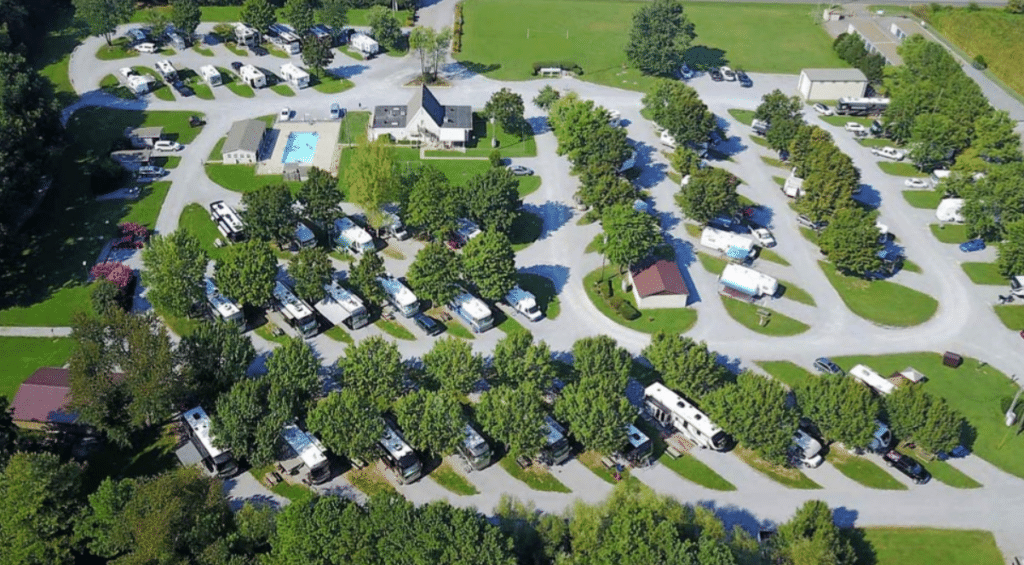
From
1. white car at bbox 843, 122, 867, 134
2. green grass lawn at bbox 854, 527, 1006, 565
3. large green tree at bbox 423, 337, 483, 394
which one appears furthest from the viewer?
white car at bbox 843, 122, 867, 134

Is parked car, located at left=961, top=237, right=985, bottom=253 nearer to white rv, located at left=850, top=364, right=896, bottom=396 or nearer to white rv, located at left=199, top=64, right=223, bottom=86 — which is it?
white rv, located at left=850, top=364, right=896, bottom=396

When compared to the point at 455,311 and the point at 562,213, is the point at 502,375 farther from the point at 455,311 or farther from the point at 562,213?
the point at 562,213

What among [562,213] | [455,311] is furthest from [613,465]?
[562,213]

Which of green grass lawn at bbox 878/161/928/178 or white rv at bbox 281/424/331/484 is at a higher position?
green grass lawn at bbox 878/161/928/178

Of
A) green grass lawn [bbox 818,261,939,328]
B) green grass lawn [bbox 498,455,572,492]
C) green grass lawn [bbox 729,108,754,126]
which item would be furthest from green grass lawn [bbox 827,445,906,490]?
green grass lawn [bbox 729,108,754,126]

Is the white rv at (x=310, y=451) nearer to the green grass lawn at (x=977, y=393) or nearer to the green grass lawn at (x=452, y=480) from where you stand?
the green grass lawn at (x=452, y=480)

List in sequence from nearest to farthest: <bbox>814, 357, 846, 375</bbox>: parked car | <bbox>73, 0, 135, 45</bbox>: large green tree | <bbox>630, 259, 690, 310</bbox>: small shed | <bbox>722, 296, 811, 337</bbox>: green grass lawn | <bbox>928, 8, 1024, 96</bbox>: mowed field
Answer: <bbox>814, 357, 846, 375</bbox>: parked car
<bbox>722, 296, 811, 337</bbox>: green grass lawn
<bbox>630, 259, 690, 310</bbox>: small shed
<bbox>73, 0, 135, 45</bbox>: large green tree
<bbox>928, 8, 1024, 96</bbox>: mowed field

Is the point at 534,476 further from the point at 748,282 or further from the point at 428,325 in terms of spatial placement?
the point at 748,282
